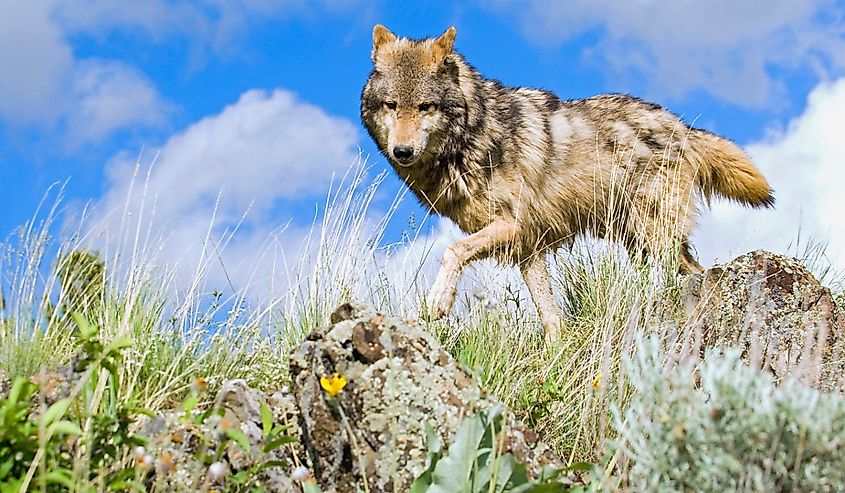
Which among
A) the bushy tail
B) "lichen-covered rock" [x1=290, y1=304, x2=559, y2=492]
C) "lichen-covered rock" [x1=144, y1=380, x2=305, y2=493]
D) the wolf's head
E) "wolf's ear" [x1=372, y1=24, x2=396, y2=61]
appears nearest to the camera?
"lichen-covered rock" [x1=290, y1=304, x2=559, y2=492]

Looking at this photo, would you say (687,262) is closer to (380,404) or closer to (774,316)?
(774,316)

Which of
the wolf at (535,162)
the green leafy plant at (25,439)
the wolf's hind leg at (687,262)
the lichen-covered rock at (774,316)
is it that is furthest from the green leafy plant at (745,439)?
the wolf's hind leg at (687,262)

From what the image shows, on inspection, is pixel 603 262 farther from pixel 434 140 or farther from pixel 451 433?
pixel 451 433

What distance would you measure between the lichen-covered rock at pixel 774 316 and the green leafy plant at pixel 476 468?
8.01 feet

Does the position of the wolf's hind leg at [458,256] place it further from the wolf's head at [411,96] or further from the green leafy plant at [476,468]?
the green leafy plant at [476,468]

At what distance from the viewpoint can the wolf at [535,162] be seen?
6.59m

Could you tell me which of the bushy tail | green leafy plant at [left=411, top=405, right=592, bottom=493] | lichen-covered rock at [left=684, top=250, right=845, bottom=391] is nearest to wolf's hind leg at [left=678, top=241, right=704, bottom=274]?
the bushy tail

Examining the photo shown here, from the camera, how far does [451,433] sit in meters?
3.10

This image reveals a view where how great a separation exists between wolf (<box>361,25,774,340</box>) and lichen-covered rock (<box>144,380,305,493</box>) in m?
2.34

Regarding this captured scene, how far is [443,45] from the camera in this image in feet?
22.4

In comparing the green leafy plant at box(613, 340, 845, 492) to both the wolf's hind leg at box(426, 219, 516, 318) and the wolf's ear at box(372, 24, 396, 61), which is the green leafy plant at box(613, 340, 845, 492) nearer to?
the wolf's hind leg at box(426, 219, 516, 318)

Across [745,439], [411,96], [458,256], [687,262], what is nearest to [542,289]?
[687,262]

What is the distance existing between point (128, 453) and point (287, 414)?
0.67 metres

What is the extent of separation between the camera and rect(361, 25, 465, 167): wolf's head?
253 inches
